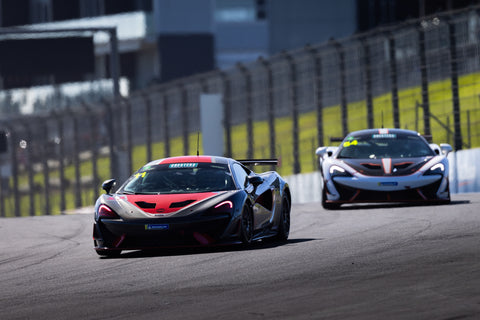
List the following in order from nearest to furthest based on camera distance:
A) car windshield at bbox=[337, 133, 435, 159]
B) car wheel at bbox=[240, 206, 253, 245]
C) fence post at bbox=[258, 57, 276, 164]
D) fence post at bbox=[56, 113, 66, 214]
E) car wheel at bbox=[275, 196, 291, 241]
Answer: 1. car wheel at bbox=[240, 206, 253, 245]
2. car wheel at bbox=[275, 196, 291, 241]
3. car windshield at bbox=[337, 133, 435, 159]
4. fence post at bbox=[258, 57, 276, 164]
5. fence post at bbox=[56, 113, 66, 214]

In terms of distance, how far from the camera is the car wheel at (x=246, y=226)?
1232cm

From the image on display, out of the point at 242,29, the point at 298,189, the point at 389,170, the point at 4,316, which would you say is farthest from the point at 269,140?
the point at 242,29

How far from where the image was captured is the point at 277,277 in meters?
9.65

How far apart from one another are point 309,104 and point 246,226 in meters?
13.0

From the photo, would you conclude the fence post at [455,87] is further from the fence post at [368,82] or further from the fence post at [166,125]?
the fence post at [166,125]

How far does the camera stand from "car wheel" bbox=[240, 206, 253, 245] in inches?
485

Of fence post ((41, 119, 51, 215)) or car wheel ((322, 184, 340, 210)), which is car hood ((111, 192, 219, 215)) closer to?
car wheel ((322, 184, 340, 210))

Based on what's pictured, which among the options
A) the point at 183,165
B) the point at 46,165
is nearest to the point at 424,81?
the point at 183,165

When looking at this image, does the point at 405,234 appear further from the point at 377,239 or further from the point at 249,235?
the point at 249,235

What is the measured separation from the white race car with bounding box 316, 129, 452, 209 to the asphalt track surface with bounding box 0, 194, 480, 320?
7.46ft

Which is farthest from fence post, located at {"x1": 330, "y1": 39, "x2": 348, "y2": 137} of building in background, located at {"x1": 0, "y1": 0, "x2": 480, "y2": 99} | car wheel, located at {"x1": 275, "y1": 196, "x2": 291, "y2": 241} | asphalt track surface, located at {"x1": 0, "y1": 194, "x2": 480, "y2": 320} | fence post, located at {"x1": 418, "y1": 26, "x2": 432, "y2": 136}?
building in background, located at {"x1": 0, "y1": 0, "x2": 480, "y2": 99}

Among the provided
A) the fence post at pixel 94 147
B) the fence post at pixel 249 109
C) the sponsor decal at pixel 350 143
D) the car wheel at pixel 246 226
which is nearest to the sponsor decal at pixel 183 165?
the car wheel at pixel 246 226

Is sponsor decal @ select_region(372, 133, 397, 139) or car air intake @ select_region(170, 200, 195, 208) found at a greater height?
car air intake @ select_region(170, 200, 195, 208)

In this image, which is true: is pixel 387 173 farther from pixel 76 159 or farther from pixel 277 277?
pixel 76 159
